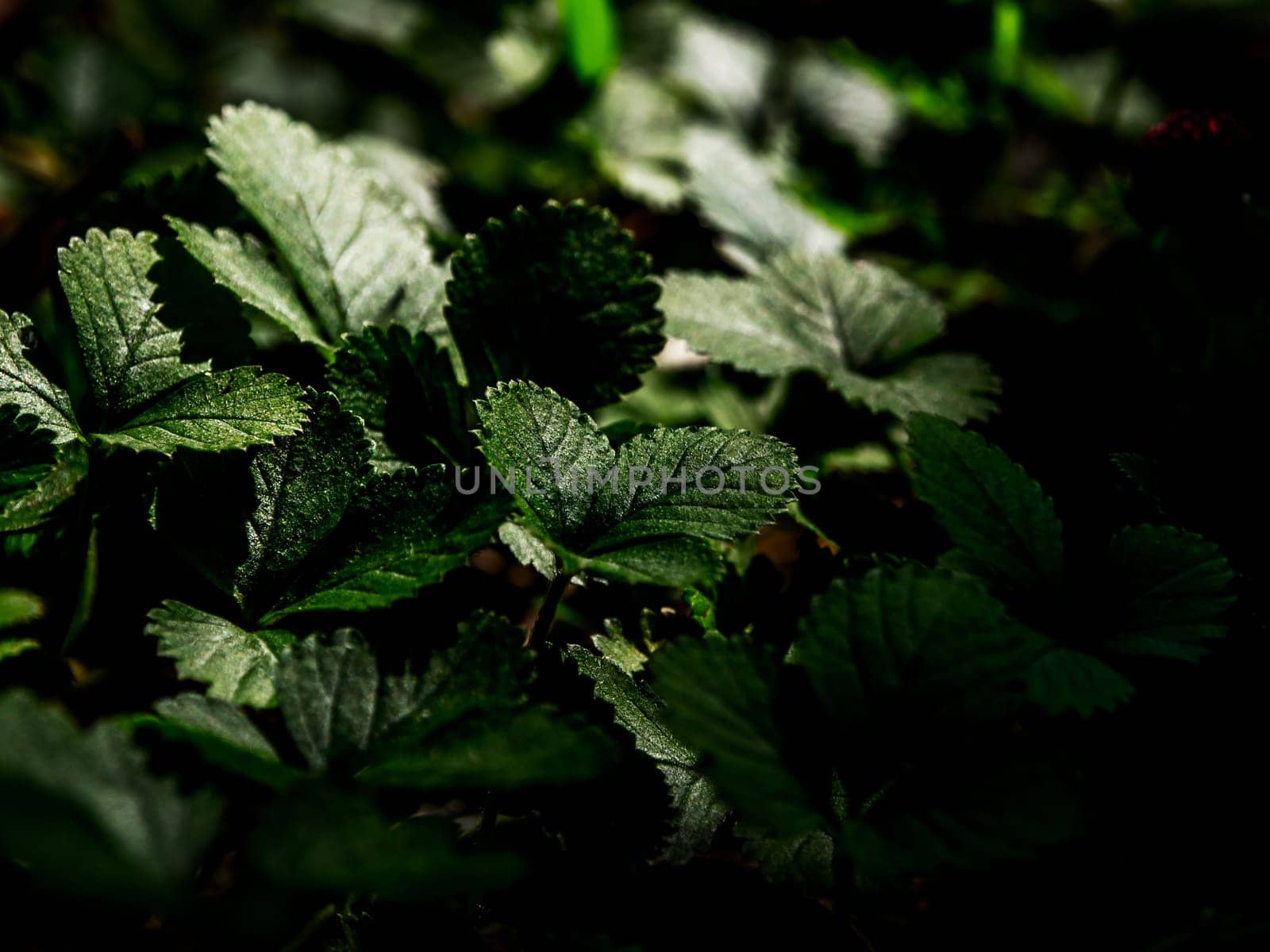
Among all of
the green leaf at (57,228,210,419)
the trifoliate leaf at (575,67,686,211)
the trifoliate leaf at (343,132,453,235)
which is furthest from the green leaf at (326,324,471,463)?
the trifoliate leaf at (575,67,686,211)

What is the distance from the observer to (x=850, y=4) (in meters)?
1.97

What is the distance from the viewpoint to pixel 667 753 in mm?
815

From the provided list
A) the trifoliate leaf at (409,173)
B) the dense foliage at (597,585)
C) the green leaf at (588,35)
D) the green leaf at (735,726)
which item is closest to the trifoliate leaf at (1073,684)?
the dense foliage at (597,585)

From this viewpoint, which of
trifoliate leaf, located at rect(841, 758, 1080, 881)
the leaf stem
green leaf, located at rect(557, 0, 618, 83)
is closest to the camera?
trifoliate leaf, located at rect(841, 758, 1080, 881)

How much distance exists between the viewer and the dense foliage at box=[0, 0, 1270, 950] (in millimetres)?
663

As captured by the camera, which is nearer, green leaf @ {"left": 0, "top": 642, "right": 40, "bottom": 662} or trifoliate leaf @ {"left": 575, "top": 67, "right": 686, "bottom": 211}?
green leaf @ {"left": 0, "top": 642, "right": 40, "bottom": 662}

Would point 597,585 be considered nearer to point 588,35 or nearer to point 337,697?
point 337,697

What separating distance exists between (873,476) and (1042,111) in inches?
44.8

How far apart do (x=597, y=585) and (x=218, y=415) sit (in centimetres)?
40

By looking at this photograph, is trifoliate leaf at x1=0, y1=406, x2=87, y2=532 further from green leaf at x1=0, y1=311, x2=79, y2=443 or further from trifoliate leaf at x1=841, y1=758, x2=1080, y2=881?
trifoliate leaf at x1=841, y1=758, x2=1080, y2=881

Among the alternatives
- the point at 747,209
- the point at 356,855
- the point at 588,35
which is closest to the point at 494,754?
the point at 356,855

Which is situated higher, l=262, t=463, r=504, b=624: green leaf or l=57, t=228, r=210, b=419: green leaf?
l=57, t=228, r=210, b=419: green leaf

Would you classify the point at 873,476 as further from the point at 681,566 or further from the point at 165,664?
the point at 165,664

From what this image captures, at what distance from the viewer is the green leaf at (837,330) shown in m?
1.07
